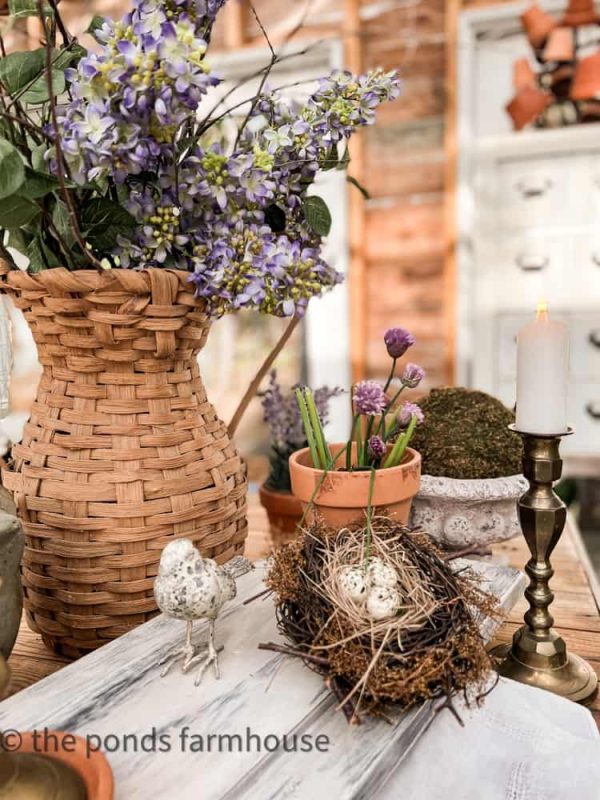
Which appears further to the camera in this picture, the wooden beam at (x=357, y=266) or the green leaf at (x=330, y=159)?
the wooden beam at (x=357, y=266)

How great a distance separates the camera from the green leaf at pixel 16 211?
0.53 metres

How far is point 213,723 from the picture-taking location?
476 millimetres

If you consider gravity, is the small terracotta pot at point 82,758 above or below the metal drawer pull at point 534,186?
below

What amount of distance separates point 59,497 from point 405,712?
35 cm

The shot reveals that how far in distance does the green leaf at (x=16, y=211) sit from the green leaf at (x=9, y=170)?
2 centimetres

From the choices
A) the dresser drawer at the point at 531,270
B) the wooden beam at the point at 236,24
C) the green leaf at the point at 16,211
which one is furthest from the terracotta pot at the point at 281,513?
the wooden beam at the point at 236,24

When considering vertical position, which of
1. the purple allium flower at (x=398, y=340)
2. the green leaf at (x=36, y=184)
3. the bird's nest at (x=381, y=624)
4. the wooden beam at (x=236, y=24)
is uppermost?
the wooden beam at (x=236, y=24)

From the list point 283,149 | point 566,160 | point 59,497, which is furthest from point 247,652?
point 566,160

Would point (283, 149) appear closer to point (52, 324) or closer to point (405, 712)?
point (52, 324)

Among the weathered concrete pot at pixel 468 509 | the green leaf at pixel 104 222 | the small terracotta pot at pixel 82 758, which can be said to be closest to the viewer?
the small terracotta pot at pixel 82 758

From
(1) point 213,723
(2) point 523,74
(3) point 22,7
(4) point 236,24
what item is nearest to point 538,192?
(2) point 523,74

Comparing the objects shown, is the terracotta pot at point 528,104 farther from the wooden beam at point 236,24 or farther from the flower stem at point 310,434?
the flower stem at point 310,434

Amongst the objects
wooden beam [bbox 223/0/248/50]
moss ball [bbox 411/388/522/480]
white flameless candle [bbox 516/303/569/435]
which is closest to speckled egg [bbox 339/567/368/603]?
white flameless candle [bbox 516/303/569/435]

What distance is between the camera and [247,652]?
569 mm
